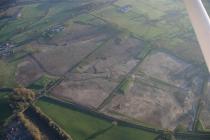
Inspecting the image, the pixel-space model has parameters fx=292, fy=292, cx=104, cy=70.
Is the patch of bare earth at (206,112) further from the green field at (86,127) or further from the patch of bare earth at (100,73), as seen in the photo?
the patch of bare earth at (100,73)

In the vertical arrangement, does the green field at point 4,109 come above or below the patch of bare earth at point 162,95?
below

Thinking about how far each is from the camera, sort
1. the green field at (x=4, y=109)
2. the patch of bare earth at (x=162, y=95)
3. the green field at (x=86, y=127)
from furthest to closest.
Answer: the green field at (x=4, y=109)
the patch of bare earth at (x=162, y=95)
the green field at (x=86, y=127)

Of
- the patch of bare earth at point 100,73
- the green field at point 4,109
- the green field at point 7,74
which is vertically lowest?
the green field at point 7,74

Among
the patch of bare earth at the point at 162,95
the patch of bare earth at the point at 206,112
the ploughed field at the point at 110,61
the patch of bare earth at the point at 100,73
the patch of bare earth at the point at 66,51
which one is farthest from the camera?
the patch of bare earth at the point at 66,51

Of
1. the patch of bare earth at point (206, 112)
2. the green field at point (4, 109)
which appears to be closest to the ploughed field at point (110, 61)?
the patch of bare earth at point (206, 112)

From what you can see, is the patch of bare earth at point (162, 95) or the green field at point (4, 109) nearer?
the patch of bare earth at point (162, 95)

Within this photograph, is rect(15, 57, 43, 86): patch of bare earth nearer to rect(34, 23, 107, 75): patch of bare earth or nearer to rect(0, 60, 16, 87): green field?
rect(0, 60, 16, 87): green field
